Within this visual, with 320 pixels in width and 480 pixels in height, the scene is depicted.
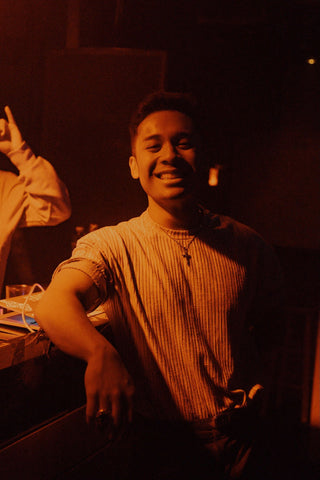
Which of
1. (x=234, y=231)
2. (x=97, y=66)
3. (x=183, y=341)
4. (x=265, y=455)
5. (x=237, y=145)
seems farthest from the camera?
(x=237, y=145)

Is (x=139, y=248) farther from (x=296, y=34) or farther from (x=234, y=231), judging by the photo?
(x=296, y=34)

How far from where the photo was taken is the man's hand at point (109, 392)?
1024 mm

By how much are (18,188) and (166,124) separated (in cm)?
102

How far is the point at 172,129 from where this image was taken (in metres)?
1.50

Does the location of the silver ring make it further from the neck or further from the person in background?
the person in background

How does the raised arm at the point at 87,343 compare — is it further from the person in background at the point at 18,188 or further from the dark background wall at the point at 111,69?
the person in background at the point at 18,188

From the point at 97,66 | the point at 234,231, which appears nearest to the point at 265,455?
the point at 234,231

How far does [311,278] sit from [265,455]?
395 cm

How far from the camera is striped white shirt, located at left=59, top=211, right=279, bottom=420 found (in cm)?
134

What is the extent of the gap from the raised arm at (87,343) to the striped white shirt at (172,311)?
7 cm

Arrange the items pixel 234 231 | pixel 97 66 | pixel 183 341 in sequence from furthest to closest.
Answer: pixel 97 66 < pixel 234 231 < pixel 183 341

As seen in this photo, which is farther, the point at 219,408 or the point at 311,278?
the point at 311,278

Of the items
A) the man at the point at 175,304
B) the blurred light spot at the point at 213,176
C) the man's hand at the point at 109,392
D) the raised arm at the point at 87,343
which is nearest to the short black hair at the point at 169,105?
the man at the point at 175,304

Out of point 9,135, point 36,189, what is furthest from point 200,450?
point 9,135
